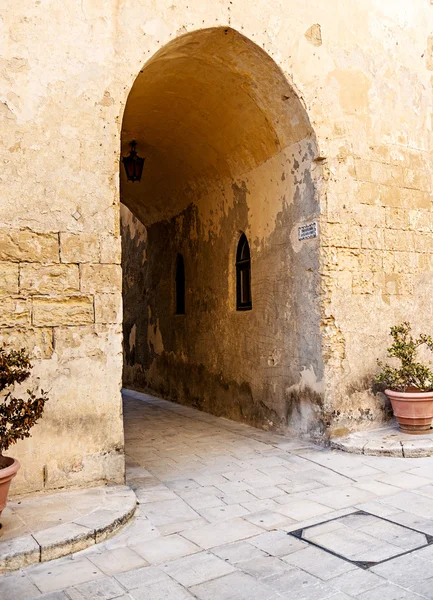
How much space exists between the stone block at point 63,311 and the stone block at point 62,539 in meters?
1.48

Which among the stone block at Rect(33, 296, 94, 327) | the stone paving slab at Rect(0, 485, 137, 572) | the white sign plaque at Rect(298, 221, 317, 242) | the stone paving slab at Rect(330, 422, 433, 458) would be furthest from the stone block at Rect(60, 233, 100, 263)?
the stone paving slab at Rect(330, 422, 433, 458)

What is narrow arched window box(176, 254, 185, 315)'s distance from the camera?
916 cm

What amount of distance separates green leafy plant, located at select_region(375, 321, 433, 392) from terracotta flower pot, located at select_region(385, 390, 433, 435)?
0.32ft

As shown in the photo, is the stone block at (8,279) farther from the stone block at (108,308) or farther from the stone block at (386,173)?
the stone block at (386,173)

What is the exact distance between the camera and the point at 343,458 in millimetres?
5098

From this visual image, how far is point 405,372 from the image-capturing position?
5629 millimetres

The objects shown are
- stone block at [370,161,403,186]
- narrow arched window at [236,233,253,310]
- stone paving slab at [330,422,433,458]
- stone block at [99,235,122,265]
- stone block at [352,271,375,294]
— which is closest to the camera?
stone block at [99,235,122,265]

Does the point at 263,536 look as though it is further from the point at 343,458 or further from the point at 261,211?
the point at 261,211

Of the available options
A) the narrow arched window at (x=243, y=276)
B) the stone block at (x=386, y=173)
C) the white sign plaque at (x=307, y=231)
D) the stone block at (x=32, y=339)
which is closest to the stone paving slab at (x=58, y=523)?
the stone block at (x=32, y=339)

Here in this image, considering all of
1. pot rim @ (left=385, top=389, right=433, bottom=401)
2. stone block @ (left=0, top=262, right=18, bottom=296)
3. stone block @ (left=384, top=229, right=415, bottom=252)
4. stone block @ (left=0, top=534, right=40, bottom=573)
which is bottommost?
stone block @ (left=0, top=534, right=40, bottom=573)

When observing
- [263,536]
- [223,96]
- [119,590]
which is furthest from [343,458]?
[223,96]

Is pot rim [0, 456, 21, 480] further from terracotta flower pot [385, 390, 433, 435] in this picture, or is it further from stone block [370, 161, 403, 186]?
stone block [370, 161, 403, 186]

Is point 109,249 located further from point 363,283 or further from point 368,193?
point 368,193

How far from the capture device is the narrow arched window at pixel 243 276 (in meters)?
7.14
